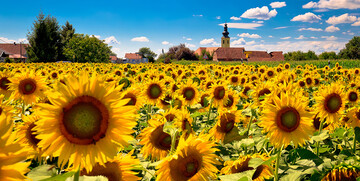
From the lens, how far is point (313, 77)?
304 inches

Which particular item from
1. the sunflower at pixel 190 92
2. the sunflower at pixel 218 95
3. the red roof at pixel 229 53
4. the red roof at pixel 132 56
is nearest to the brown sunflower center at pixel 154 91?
the sunflower at pixel 190 92

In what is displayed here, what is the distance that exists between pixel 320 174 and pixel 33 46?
69751 mm

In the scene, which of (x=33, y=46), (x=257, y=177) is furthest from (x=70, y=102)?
(x=33, y=46)

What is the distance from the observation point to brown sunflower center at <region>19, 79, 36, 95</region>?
3.55 m

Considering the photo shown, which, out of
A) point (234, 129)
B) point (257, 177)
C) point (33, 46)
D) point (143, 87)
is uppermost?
point (33, 46)

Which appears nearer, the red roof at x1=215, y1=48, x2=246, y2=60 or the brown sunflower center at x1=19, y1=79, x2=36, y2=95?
the brown sunflower center at x1=19, y1=79, x2=36, y2=95

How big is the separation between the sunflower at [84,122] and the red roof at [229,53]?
102 meters

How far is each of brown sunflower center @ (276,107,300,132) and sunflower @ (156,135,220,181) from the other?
798mm

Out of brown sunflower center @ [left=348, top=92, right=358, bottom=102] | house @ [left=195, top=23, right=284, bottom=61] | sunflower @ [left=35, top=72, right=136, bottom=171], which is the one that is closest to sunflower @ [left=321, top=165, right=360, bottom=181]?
sunflower @ [left=35, top=72, right=136, bottom=171]

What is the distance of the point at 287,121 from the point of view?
2.23 metres

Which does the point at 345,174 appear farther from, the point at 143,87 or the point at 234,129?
the point at 143,87

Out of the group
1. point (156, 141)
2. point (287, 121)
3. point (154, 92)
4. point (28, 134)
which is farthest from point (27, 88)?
point (287, 121)

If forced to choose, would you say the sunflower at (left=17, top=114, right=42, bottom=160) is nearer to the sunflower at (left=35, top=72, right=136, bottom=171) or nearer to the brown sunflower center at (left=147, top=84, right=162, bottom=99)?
the sunflower at (left=35, top=72, right=136, bottom=171)

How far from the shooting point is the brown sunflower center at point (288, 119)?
7.27 ft
